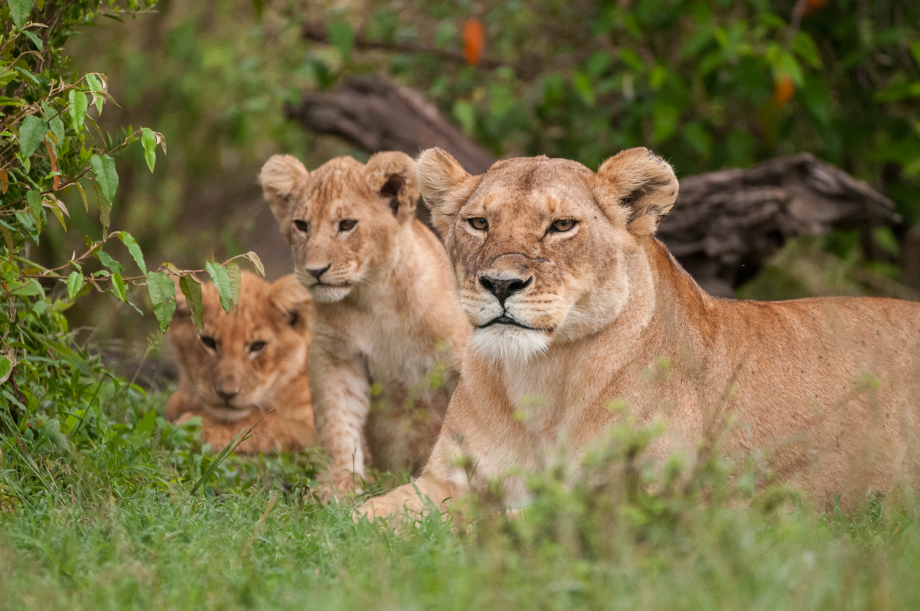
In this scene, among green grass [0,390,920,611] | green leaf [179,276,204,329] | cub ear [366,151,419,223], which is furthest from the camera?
cub ear [366,151,419,223]

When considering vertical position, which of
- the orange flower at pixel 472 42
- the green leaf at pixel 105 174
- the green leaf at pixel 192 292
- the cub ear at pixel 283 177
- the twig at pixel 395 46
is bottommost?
the twig at pixel 395 46

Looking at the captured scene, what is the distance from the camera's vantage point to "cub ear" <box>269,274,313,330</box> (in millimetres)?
4941

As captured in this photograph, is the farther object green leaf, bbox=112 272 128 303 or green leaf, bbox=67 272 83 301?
green leaf, bbox=112 272 128 303

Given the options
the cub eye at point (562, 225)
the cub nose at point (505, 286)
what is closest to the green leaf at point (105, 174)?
the cub nose at point (505, 286)

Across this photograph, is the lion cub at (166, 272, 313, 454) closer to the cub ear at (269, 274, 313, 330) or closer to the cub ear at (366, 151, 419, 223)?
the cub ear at (269, 274, 313, 330)

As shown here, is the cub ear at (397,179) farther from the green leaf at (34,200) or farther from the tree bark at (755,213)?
the tree bark at (755,213)

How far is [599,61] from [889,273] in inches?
116

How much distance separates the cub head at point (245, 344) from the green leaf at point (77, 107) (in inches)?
67.2

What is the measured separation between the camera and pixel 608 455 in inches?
96.7

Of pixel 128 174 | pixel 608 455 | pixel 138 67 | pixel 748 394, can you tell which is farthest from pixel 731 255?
pixel 128 174

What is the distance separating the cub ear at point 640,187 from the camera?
10.9 ft

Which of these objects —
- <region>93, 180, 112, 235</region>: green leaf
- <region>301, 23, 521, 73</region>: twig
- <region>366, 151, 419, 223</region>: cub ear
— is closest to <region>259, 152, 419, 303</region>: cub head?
<region>366, 151, 419, 223</region>: cub ear

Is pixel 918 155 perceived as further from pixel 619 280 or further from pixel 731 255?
pixel 619 280

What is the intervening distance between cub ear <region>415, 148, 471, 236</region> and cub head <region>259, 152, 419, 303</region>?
0.65m
